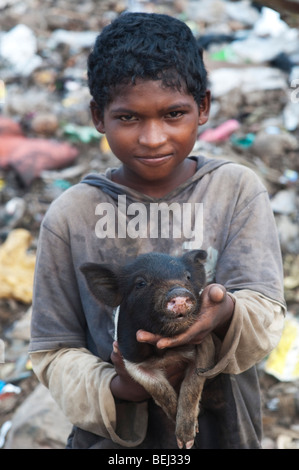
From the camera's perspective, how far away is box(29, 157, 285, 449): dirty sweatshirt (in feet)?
7.22

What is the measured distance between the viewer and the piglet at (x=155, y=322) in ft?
6.27

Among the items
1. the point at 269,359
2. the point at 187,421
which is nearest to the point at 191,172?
the point at 187,421

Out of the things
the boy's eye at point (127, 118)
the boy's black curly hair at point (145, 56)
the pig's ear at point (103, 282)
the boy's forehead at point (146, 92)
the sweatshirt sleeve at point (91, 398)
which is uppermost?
the boy's black curly hair at point (145, 56)

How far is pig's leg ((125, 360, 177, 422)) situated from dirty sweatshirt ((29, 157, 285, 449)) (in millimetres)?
194

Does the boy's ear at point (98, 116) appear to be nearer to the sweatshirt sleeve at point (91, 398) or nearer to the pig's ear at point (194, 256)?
the pig's ear at point (194, 256)

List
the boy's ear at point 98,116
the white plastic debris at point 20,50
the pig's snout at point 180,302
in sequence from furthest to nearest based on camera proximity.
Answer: the white plastic debris at point 20,50
the boy's ear at point 98,116
the pig's snout at point 180,302

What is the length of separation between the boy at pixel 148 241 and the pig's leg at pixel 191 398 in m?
0.06

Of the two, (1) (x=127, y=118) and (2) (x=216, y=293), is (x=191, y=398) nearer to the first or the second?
(2) (x=216, y=293)

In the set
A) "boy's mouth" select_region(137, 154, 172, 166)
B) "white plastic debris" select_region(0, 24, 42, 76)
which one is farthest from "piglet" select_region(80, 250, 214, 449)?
"white plastic debris" select_region(0, 24, 42, 76)

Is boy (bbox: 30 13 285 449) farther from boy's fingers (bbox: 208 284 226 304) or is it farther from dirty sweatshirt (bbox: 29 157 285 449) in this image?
boy's fingers (bbox: 208 284 226 304)

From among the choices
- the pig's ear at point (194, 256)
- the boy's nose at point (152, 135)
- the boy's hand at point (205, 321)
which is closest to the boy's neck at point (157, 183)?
the boy's nose at point (152, 135)

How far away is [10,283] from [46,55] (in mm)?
4603

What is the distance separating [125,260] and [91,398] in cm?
55

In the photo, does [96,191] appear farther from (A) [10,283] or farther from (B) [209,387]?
(A) [10,283]
